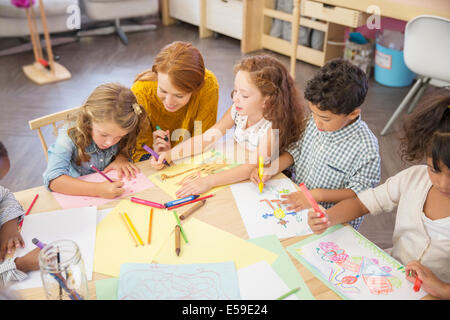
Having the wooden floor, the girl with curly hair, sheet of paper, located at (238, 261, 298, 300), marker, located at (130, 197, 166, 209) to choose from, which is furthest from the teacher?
the wooden floor

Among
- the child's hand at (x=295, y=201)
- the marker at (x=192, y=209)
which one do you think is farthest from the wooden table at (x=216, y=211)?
the child's hand at (x=295, y=201)

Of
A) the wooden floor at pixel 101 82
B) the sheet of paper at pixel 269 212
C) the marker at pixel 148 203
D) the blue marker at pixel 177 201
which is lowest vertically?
the wooden floor at pixel 101 82

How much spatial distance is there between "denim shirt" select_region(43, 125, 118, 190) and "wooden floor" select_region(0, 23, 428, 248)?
1.08 meters

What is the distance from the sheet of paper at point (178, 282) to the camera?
911 millimetres

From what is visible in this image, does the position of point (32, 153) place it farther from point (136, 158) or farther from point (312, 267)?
point (312, 267)

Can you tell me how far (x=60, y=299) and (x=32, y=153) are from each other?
205 cm

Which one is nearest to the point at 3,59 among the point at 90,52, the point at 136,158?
the point at 90,52

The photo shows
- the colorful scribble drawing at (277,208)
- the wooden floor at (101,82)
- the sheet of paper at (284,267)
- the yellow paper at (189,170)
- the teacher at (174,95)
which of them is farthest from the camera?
the wooden floor at (101,82)

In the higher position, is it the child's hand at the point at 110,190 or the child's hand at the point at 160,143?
the child's hand at the point at 110,190

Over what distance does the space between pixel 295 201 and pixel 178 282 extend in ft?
1.44

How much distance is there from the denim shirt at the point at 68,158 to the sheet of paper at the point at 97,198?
0.07 metres

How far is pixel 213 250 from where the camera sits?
1.03m

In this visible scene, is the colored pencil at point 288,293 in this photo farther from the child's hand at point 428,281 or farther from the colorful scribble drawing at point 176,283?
the child's hand at point 428,281

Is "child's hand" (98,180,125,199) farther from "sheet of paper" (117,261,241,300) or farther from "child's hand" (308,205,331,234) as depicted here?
"child's hand" (308,205,331,234)
